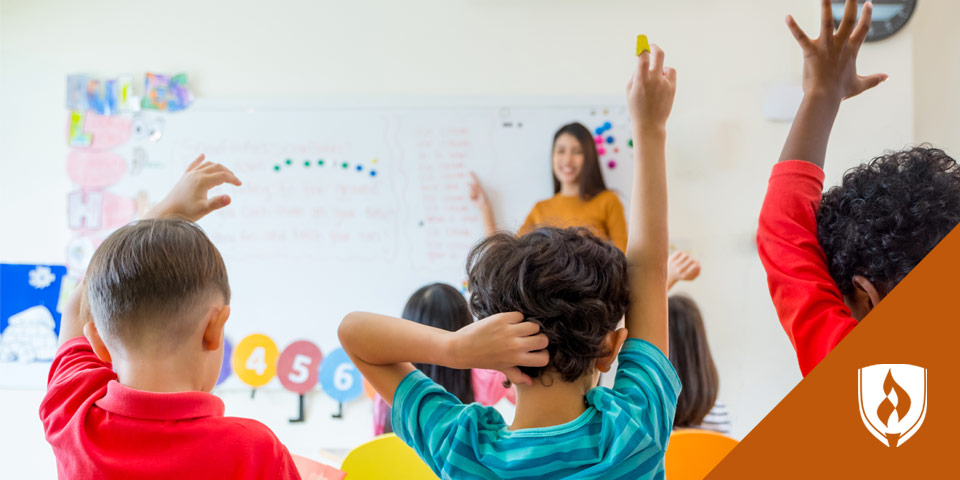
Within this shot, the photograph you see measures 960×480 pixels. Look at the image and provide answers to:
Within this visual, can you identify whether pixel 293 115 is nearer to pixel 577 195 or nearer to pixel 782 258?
pixel 577 195

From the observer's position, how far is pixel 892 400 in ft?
2.58

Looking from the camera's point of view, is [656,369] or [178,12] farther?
[178,12]

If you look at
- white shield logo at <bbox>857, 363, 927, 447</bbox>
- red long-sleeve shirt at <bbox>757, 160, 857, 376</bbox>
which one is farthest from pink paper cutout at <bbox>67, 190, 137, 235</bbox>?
white shield logo at <bbox>857, 363, 927, 447</bbox>

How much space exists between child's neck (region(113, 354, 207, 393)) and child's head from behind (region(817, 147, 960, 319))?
0.88 meters

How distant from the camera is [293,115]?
2.63m

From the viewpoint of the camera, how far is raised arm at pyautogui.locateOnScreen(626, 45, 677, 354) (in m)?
0.84

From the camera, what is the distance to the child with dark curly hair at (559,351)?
75 centimetres

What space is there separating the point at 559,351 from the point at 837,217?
45 cm

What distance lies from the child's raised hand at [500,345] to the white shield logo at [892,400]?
1.33ft

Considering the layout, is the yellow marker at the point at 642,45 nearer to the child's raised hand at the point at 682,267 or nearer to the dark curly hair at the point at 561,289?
the dark curly hair at the point at 561,289

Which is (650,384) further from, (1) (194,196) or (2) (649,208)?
(1) (194,196)

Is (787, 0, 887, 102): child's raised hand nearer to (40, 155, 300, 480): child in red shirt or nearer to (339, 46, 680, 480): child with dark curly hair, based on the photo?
(339, 46, 680, 480): child with dark curly hair

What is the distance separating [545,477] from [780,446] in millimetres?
289

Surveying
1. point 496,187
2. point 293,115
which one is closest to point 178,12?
point 293,115
